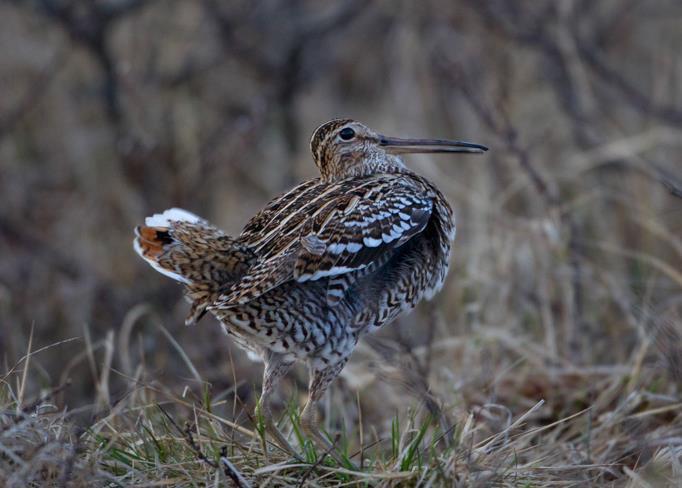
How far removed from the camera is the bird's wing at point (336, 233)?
12.2 feet

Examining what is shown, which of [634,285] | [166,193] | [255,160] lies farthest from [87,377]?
[634,285]

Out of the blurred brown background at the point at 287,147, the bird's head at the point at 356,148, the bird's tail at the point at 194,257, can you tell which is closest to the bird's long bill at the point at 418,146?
the bird's head at the point at 356,148

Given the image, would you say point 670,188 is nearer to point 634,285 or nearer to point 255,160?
point 634,285

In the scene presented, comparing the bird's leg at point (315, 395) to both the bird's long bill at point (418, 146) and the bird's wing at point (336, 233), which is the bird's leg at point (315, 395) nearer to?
the bird's wing at point (336, 233)

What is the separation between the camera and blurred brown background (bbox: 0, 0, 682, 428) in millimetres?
6336

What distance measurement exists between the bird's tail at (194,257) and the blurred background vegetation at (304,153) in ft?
5.83

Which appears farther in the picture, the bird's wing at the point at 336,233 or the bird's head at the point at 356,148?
the bird's head at the point at 356,148

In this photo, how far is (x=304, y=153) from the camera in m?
9.07

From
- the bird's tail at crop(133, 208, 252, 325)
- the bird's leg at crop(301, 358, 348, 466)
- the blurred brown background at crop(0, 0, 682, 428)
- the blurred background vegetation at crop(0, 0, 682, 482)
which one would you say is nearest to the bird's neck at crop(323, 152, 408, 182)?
the bird's tail at crop(133, 208, 252, 325)

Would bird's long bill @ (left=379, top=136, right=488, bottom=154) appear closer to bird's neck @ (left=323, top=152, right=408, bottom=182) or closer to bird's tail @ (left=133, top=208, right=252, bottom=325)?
bird's neck @ (left=323, top=152, right=408, bottom=182)

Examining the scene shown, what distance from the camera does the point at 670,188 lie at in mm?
3766

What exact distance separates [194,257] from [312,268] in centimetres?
42

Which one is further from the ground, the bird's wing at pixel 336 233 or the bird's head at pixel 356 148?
the bird's head at pixel 356 148

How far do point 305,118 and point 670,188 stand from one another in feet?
21.0
